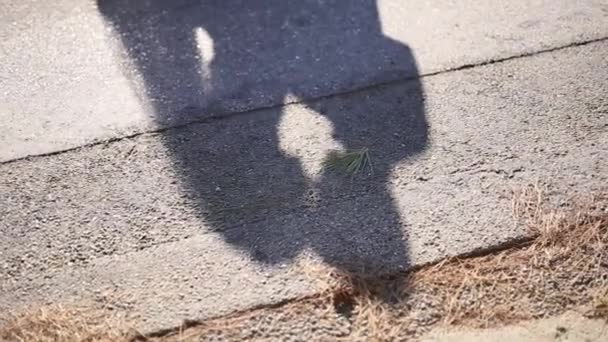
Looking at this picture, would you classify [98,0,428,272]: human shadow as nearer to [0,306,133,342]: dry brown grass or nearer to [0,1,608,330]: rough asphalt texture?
[0,1,608,330]: rough asphalt texture

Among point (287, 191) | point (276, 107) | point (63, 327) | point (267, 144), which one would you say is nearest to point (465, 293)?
point (287, 191)

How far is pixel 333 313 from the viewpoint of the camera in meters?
2.50

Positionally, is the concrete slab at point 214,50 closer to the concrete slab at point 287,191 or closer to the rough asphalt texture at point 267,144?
the rough asphalt texture at point 267,144

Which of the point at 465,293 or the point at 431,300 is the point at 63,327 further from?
the point at 465,293

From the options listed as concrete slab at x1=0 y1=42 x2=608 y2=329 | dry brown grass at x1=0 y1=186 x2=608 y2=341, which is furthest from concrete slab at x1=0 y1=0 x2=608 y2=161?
dry brown grass at x1=0 y1=186 x2=608 y2=341

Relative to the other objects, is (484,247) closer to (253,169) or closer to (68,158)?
(253,169)

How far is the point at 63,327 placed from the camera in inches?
97.0

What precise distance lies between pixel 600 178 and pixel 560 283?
30.9 inches

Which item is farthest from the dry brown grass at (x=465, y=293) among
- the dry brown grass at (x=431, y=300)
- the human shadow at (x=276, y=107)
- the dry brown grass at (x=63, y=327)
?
the dry brown grass at (x=63, y=327)

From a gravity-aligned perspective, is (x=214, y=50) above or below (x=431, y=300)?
above

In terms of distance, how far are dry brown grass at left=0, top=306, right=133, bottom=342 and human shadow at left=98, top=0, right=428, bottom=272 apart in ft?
2.20

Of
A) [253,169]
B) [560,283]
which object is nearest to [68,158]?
[253,169]

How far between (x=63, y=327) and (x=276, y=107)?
173 centimetres

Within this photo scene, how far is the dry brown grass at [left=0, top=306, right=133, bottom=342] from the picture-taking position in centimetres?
243
